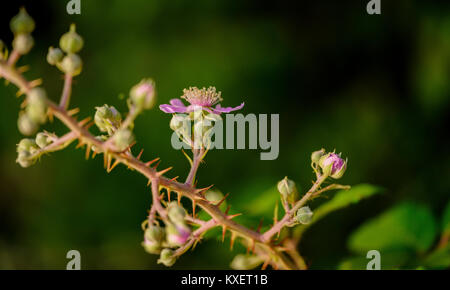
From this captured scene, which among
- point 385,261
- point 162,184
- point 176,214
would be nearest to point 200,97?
point 162,184

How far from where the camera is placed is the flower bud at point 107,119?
4.32ft

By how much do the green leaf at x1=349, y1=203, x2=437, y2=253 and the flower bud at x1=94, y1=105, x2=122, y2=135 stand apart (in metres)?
1.31

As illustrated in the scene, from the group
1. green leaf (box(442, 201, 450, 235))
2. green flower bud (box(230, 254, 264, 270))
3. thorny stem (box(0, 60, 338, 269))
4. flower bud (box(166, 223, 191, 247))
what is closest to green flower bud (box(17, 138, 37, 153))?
thorny stem (box(0, 60, 338, 269))

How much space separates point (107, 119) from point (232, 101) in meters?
2.51

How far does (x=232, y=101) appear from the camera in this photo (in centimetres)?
379

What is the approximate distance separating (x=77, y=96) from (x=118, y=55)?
1.77ft

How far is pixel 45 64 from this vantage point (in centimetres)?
410

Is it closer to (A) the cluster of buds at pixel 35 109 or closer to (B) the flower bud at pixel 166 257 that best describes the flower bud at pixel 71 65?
(A) the cluster of buds at pixel 35 109

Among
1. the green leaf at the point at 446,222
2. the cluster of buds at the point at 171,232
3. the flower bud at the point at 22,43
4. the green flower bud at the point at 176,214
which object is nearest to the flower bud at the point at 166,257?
the cluster of buds at the point at 171,232

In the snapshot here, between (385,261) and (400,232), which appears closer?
(385,261)

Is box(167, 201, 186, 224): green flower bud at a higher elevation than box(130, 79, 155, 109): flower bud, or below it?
below

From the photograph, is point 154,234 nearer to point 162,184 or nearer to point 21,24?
point 162,184

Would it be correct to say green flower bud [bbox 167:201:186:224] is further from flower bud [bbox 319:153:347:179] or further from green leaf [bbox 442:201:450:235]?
green leaf [bbox 442:201:450:235]

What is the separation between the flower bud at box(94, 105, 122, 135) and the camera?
4.32ft
